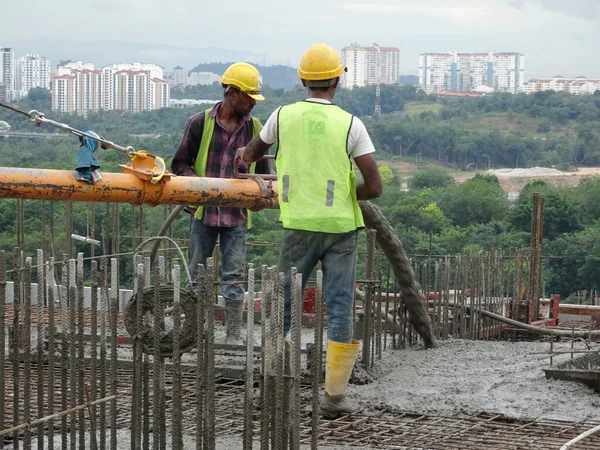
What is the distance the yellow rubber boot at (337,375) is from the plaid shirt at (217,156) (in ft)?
5.19

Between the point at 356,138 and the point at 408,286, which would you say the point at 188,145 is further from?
the point at 408,286

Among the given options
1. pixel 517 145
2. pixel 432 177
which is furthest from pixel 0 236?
pixel 517 145

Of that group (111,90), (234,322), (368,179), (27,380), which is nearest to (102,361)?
(27,380)

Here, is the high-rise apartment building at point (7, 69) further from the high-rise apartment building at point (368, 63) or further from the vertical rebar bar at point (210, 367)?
the vertical rebar bar at point (210, 367)

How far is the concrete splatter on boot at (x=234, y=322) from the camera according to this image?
704 centimetres

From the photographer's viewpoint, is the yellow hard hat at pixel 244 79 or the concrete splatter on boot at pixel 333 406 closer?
the concrete splatter on boot at pixel 333 406

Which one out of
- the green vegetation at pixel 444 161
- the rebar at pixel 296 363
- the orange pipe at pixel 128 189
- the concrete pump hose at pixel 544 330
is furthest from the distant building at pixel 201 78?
the rebar at pixel 296 363

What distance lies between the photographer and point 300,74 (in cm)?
553

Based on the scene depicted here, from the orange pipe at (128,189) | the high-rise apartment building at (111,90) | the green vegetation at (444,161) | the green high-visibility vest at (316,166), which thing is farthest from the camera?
the high-rise apartment building at (111,90)

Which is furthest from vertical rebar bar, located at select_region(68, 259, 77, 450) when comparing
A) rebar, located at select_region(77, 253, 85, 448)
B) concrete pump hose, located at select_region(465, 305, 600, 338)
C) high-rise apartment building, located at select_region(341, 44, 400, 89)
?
high-rise apartment building, located at select_region(341, 44, 400, 89)

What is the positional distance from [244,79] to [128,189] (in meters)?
1.34

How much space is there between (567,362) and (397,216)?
1984 inches

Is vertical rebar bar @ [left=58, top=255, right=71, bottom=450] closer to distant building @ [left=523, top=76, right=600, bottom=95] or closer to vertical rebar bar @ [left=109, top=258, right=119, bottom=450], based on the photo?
vertical rebar bar @ [left=109, top=258, right=119, bottom=450]

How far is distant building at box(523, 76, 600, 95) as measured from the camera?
16675cm
